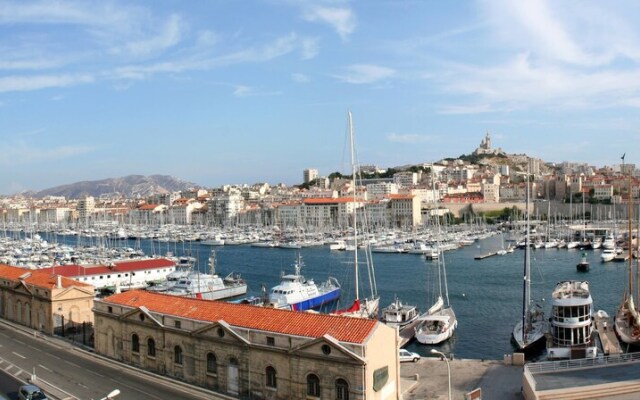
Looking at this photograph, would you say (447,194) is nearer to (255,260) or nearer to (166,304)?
(255,260)

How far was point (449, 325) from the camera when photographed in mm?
26891

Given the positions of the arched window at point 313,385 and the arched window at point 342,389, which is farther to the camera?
the arched window at point 313,385

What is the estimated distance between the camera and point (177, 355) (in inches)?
710

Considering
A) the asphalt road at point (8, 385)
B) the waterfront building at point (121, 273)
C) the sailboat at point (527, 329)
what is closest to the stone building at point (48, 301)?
the asphalt road at point (8, 385)

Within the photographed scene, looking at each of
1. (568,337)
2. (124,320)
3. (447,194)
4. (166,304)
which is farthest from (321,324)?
(447,194)

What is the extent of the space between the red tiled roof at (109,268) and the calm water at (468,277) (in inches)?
281

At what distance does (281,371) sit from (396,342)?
292 centimetres

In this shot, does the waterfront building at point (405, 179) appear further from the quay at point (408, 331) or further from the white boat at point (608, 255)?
the quay at point (408, 331)

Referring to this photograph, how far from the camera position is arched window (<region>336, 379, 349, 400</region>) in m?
14.5

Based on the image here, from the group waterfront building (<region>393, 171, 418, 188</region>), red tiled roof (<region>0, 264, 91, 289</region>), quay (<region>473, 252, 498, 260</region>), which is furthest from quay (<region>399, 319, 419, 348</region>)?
waterfront building (<region>393, 171, 418, 188</region>)

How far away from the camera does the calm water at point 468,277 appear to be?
28.4m

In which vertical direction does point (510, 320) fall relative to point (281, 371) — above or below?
below

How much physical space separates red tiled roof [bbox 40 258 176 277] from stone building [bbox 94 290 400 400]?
2151 centimetres

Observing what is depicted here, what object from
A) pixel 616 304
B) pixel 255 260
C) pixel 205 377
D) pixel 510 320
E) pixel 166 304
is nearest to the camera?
pixel 205 377
